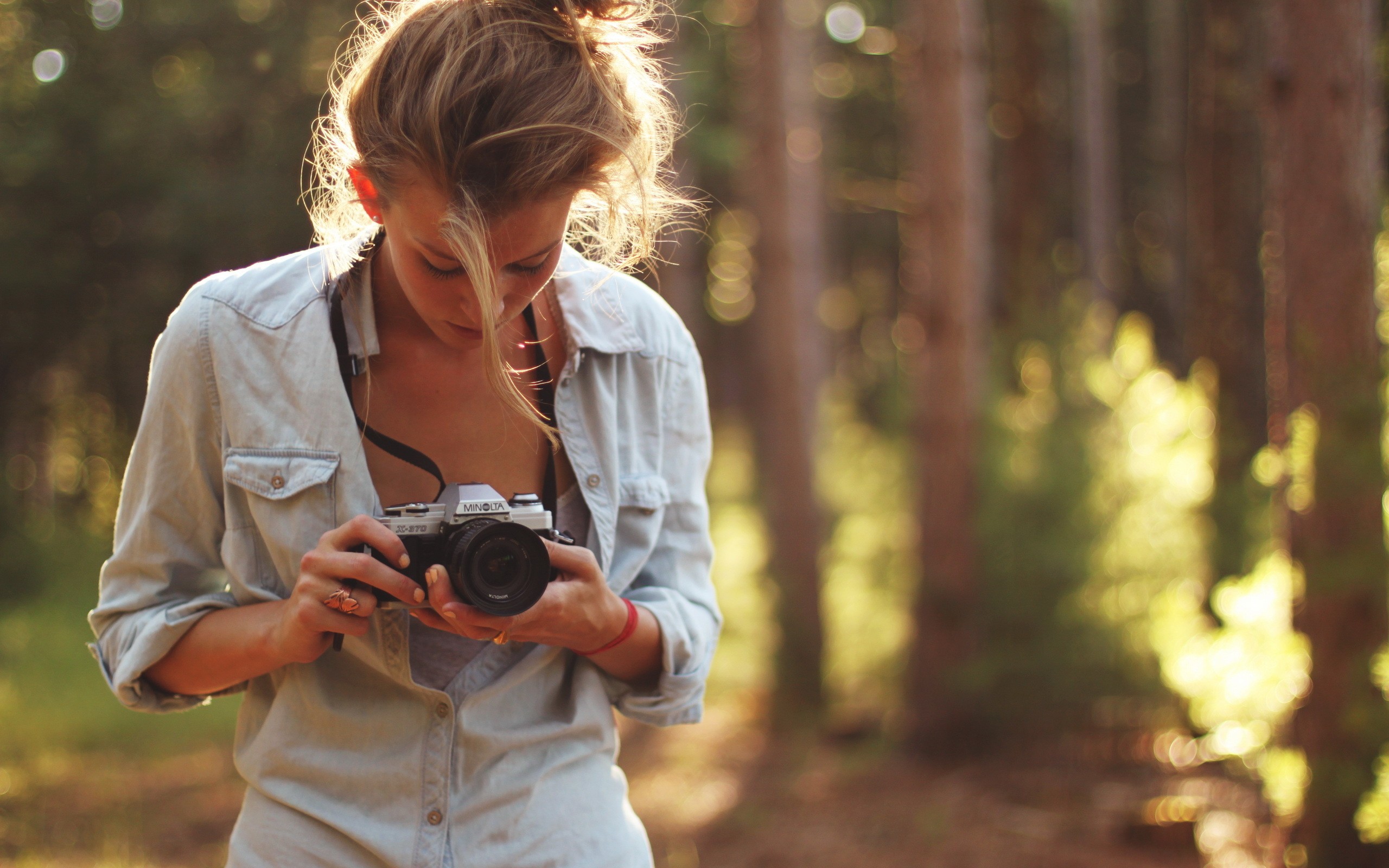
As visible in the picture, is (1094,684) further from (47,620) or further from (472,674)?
(47,620)

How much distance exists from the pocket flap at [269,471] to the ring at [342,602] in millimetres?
190

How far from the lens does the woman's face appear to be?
58.6 inches

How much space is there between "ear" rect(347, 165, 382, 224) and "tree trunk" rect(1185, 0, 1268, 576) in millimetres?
6954

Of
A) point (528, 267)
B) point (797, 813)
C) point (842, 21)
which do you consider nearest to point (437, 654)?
point (528, 267)

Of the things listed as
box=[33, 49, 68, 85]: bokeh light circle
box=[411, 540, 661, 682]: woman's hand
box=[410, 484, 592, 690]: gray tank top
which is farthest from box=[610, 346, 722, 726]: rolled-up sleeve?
box=[33, 49, 68, 85]: bokeh light circle

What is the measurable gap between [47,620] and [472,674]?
28.0 feet

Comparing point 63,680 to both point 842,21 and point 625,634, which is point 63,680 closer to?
point 625,634

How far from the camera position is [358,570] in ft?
4.88

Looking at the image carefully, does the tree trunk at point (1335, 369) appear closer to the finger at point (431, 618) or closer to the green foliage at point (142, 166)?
the finger at point (431, 618)

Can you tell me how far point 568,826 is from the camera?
162 centimetres

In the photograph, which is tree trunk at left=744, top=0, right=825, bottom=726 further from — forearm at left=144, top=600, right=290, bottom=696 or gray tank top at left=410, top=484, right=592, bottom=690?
forearm at left=144, top=600, right=290, bottom=696

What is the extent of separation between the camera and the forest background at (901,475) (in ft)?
18.9

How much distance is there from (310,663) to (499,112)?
81cm

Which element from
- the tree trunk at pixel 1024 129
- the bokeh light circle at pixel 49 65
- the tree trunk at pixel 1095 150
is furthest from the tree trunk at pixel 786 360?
the tree trunk at pixel 1095 150
